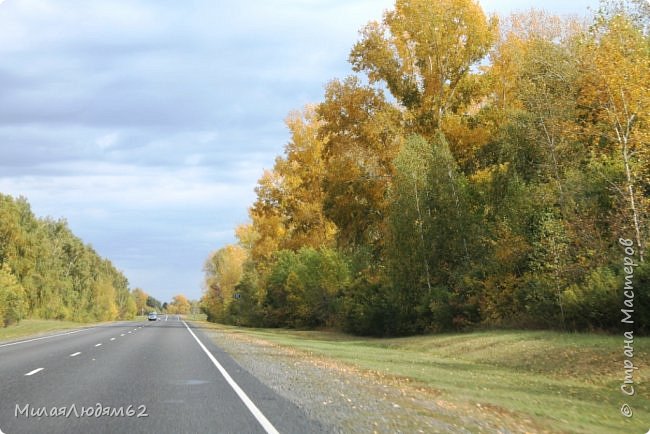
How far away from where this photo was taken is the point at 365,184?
38.1 meters

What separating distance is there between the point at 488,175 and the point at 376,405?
26.7 m

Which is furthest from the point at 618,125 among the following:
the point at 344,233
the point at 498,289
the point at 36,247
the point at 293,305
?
the point at 36,247

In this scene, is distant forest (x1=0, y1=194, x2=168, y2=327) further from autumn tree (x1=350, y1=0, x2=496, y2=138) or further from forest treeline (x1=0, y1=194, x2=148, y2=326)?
autumn tree (x1=350, y1=0, x2=496, y2=138)

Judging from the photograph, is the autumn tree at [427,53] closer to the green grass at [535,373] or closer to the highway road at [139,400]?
the green grass at [535,373]

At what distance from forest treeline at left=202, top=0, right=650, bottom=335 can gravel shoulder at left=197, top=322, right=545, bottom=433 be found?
30.7ft

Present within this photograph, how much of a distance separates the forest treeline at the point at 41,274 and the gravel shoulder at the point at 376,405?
161 feet

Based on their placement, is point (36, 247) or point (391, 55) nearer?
point (391, 55)

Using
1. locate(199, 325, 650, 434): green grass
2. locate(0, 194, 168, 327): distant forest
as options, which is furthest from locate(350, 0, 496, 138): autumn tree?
locate(0, 194, 168, 327): distant forest

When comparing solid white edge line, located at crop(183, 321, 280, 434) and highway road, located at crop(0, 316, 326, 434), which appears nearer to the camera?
solid white edge line, located at crop(183, 321, 280, 434)

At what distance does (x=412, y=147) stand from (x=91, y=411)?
2685 centimetres

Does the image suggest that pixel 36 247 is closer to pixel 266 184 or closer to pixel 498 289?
pixel 266 184

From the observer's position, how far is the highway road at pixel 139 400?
892 cm

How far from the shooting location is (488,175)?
118 feet

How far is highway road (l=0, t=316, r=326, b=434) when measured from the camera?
892 centimetres
